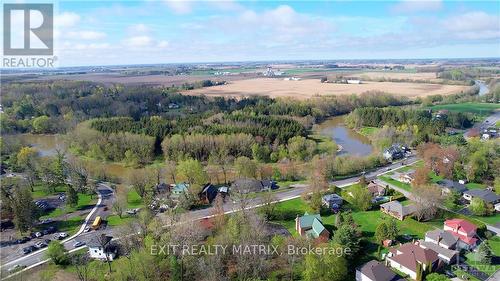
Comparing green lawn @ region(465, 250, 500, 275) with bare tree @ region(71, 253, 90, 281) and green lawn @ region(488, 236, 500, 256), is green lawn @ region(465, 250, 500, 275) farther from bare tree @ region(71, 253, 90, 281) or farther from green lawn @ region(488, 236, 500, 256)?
bare tree @ region(71, 253, 90, 281)

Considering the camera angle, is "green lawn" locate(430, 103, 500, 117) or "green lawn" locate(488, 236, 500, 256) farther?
"green lawn" locate(430, 103, 500, 117)

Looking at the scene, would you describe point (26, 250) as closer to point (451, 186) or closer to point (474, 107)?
point (451, 186)

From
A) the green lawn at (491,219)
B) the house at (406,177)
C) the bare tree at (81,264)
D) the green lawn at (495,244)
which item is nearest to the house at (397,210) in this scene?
Answer: the green lawn at (491,219)

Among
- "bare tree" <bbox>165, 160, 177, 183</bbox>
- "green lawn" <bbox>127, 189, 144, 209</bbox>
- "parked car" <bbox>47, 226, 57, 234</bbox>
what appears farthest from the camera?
"bare tree" <bbox>165, 160, 177, 183</bbox>

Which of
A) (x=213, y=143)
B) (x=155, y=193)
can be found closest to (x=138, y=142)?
(x=213, y=143)

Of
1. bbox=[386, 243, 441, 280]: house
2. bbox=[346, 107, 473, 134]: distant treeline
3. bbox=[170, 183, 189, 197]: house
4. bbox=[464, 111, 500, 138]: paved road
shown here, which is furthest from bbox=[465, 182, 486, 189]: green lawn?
bbox=[170, 183, 189, 197]: house

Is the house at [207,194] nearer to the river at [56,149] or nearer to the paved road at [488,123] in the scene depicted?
the river at [56,149]
